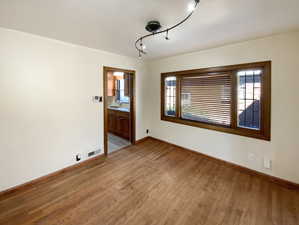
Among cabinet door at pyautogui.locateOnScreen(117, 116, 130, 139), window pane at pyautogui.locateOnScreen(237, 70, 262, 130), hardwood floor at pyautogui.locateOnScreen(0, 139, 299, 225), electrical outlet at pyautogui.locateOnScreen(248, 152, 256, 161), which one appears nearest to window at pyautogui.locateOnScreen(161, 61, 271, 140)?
window pane at pyautogui.locateOnScreen(237, 70, 262, 130)

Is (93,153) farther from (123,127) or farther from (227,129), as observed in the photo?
(227,129)

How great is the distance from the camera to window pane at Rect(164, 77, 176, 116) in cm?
381

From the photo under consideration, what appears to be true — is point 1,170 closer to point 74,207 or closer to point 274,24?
point 74,207

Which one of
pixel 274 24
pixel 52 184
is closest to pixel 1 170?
pixel 52 184

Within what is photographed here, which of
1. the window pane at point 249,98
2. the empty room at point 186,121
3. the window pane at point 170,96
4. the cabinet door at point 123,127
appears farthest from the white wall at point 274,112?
the cabinet door at point 123,127

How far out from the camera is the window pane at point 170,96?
12.5 feet

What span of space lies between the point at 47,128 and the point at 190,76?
3.11m

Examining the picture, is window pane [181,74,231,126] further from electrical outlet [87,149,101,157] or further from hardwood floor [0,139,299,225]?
electrical outlet [87,149,101,157]

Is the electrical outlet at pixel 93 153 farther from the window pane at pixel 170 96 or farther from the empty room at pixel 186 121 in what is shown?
the window pane at pixel 170 96

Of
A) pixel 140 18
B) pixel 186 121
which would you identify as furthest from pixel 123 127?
pixel 140 18

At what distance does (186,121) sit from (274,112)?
1662 millimetres

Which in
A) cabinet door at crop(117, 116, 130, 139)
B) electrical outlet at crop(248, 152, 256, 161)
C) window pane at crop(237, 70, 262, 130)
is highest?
window pane at crop(237, 70, 262, 130)

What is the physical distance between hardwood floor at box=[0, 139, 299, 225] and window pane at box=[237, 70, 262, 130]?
98 cm

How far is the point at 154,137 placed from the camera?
4.31m
